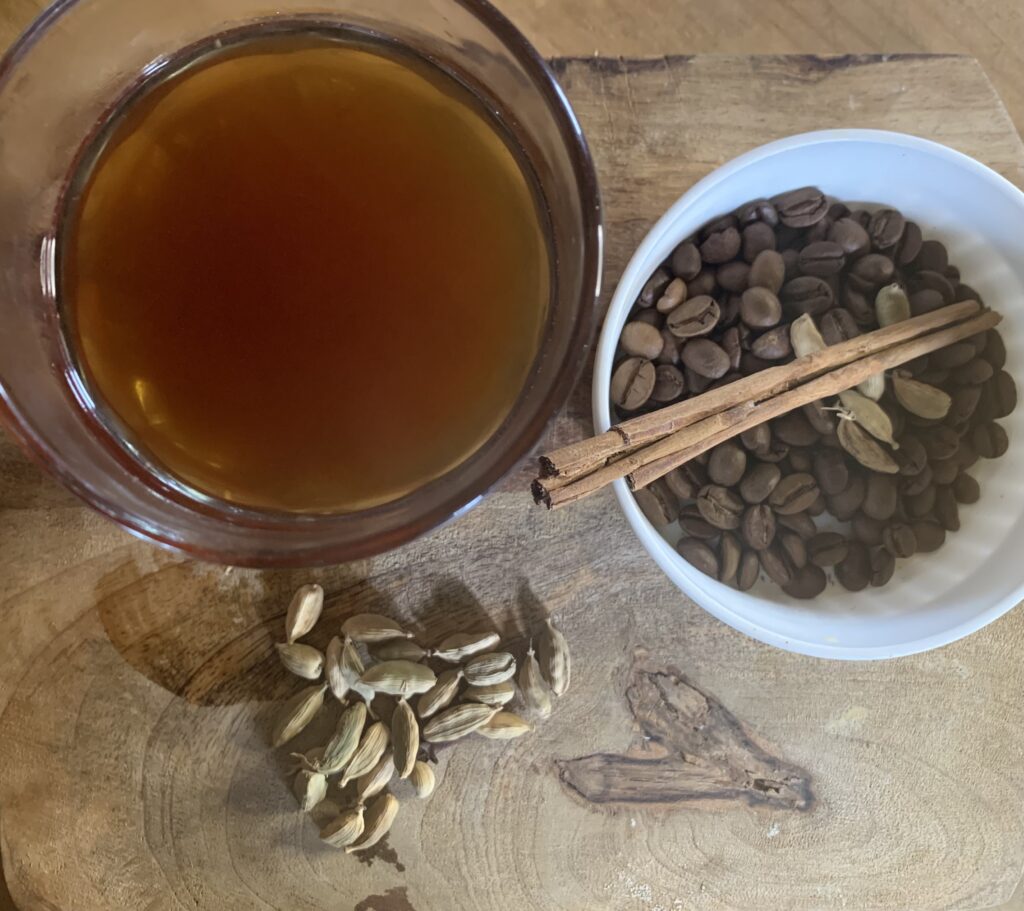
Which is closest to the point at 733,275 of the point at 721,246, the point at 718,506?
the point at 721,246

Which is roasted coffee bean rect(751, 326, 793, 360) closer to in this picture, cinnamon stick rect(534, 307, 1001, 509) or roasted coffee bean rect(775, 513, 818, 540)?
cinnamon stick rect(534, 307, 1001, 509)

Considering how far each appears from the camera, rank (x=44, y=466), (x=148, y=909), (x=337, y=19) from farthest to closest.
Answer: (x=148, y=909) < (x=337, y=19) < (x=44, y=466)

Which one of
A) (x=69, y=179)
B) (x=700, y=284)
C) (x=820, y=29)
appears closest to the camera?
(x=69, y=179)

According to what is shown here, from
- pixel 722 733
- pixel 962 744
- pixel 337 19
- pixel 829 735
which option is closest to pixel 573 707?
pixel 722 733

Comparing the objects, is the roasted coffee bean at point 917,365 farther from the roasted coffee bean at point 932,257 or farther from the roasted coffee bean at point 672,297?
the roasted coffee bean at point 672,297

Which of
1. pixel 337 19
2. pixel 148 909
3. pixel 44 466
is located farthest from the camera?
pixel 148 909

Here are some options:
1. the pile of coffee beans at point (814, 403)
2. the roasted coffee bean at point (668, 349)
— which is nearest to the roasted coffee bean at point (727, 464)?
the pile of coffee beans at point (814, 403)

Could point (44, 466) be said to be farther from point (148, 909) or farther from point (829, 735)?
point (829, 735)

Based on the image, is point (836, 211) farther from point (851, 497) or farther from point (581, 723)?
point (581, 723)

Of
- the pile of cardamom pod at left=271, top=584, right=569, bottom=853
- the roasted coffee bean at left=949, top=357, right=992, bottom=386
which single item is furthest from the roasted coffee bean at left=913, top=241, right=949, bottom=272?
the pile of cardamom pod at left=271, top=584, right=569, bottom=853
